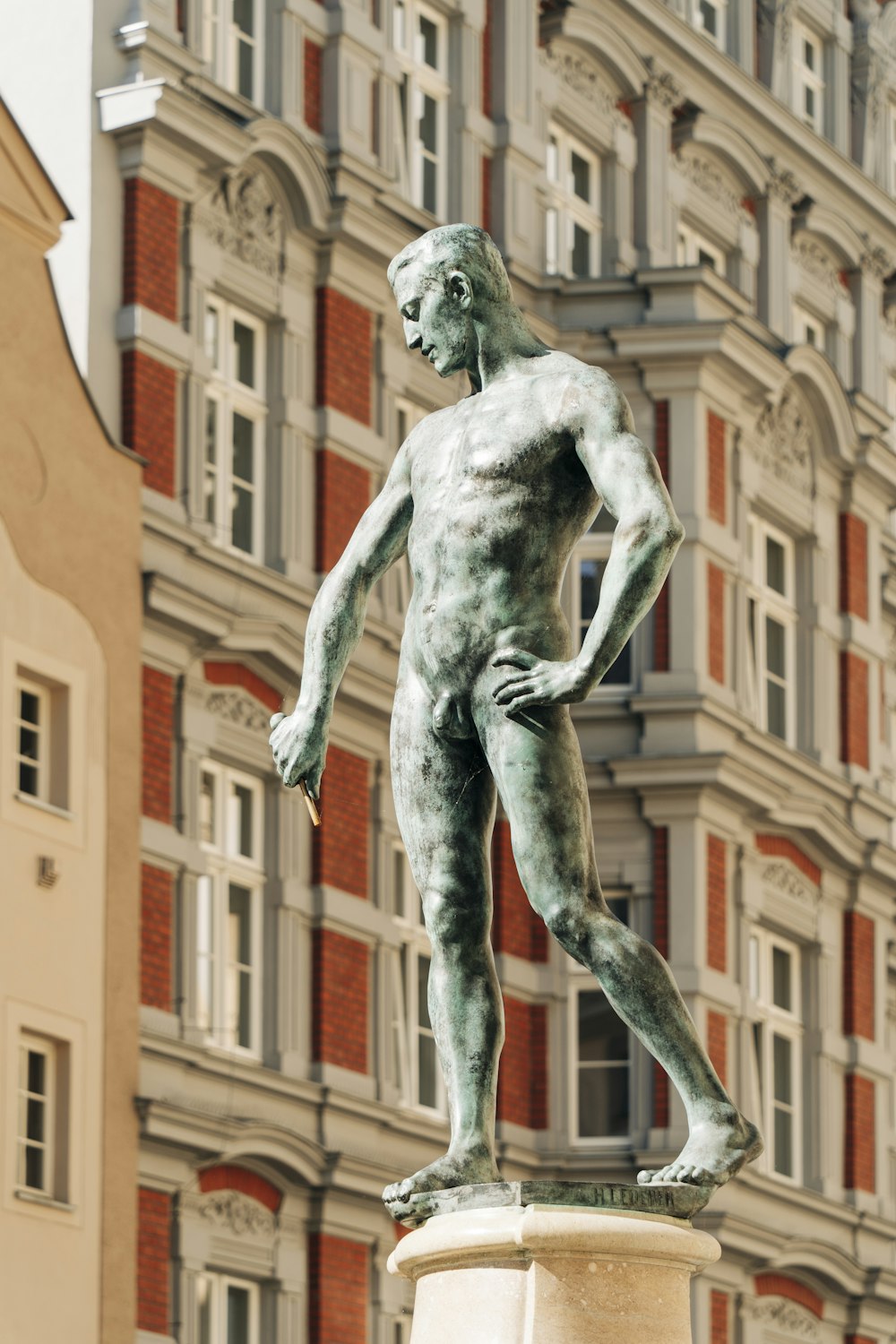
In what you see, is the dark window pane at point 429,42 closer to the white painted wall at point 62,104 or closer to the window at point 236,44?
the window at point 236,44

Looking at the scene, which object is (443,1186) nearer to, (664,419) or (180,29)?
(180,29)

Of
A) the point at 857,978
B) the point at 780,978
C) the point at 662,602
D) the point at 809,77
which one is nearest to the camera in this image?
the point at 662,602

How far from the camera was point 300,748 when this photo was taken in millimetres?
8016

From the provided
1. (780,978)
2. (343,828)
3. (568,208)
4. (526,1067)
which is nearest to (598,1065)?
(526,1067)

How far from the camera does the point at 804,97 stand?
113ft

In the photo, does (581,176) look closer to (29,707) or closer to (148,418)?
(148,418)

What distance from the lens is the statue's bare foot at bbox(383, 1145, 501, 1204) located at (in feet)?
24.7

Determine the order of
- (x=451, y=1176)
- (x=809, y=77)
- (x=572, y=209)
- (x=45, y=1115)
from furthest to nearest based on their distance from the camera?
(x=809, y=77) < (x=572, y=209) < (x=45, y=1115) < (x=451, y=1176)

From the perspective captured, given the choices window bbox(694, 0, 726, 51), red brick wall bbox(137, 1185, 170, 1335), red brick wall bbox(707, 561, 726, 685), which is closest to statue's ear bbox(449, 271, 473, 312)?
red brick wall bbox(137, 1185, 170, 1335)

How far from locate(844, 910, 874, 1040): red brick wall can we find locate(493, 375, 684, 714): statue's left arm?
74.7ft

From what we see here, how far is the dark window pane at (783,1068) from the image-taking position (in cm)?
2870

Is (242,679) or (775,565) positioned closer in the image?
(242,679)

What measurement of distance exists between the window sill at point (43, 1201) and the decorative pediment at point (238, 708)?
397 centimetres

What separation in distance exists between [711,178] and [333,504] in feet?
26.8
